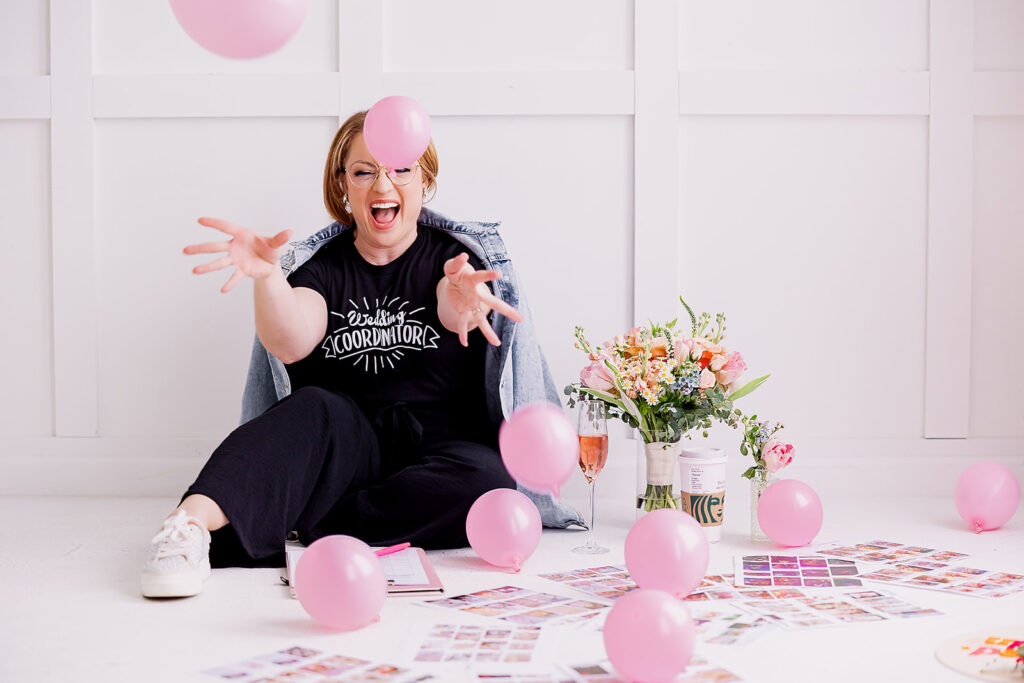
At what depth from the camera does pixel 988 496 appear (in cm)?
242

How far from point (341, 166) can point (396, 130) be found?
0.54 meters

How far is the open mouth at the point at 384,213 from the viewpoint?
96.9 inches

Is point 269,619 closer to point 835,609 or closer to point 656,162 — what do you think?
point 835,609

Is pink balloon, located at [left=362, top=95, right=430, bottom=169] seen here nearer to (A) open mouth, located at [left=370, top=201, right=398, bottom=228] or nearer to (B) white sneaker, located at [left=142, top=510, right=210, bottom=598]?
(A) open mouth, located at [left=370, top=201, right=398, bottom=228]

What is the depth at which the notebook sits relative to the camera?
1953 mm

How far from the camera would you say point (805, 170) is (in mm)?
3016

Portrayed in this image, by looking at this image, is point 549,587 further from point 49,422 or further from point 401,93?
point 49,422

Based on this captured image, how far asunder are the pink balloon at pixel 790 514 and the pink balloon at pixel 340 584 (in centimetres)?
98

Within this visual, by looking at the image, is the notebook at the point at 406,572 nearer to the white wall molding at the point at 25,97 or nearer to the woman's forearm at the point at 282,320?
the woman's forearm at the point at 282,320

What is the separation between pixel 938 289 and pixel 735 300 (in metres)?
0.62

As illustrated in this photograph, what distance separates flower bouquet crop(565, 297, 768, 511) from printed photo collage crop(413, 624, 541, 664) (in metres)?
0.76

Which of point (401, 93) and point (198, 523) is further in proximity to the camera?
point (401, 93)

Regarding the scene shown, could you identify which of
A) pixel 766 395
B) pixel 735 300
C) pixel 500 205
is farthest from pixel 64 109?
pixel 766 395

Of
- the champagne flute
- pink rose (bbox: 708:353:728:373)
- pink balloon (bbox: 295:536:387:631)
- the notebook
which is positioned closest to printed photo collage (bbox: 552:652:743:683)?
pink balloon (bbox: 295:536:387:631)
